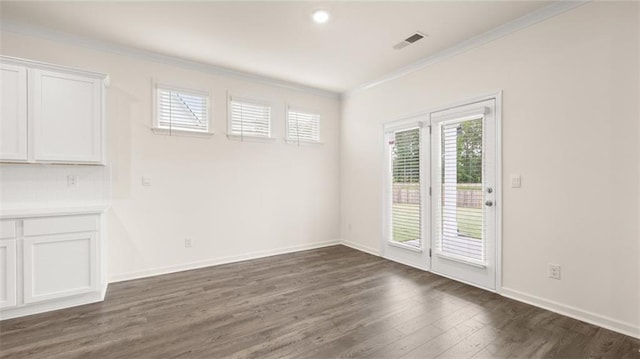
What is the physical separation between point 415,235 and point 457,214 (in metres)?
0.75

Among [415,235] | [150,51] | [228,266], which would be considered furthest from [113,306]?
[415,235]

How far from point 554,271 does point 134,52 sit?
526 centimetres

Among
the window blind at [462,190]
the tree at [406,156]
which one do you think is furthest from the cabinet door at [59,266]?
the window blind at [462,190]

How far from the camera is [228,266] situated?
4254 millimetres

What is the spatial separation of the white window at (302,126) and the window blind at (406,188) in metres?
1.45

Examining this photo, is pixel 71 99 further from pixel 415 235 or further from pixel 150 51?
pixel 415 235

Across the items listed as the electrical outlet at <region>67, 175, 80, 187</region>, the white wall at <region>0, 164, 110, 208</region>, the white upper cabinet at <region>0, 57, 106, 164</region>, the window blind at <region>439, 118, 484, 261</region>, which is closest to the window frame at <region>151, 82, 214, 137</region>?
the white upper cabinet at <region>0, 57, 106, 164</region>

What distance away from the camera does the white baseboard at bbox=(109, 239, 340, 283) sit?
3.71 metres

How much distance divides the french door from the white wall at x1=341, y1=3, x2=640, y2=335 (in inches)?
7.2

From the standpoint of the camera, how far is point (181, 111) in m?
4.09

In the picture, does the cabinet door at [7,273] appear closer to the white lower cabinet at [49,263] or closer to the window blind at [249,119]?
the white lower cabinet at [49,263]

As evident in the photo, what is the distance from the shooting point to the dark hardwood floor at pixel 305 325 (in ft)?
7.15

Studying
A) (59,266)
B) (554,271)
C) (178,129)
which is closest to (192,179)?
(178,129)

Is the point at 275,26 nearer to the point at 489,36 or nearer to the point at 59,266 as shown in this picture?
the point at 489,36
